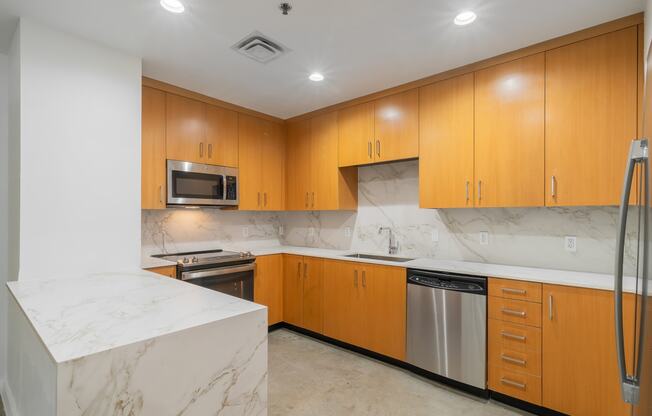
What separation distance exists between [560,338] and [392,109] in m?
2.26

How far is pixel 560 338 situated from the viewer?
210 cm

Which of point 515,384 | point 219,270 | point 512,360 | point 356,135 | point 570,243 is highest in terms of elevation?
point 356,135

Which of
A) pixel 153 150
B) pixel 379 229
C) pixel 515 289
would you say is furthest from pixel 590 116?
pixel 153 150

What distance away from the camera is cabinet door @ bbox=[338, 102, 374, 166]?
3369 mm

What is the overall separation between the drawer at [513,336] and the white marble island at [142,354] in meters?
1.75

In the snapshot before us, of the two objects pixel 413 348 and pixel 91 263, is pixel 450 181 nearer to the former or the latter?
pixel 413 348

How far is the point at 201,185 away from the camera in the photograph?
132 inches

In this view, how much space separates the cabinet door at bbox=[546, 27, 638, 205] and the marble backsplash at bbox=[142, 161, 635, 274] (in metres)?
0.34

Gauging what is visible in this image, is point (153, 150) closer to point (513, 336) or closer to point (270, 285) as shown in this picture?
point (270, 285)

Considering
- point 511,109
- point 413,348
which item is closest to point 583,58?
point 511,109

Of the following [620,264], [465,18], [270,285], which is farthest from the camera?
[270,285]

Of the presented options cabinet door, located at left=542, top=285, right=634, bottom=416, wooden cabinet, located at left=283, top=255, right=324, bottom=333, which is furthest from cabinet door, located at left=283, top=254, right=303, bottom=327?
cabinet door, located at left=542, top=285, right=634, bottom=416

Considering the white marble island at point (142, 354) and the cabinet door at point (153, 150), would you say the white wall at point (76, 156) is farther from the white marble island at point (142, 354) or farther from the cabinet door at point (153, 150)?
the white marble island at point (142, 354)

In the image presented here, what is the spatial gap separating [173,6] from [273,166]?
7.57ft
